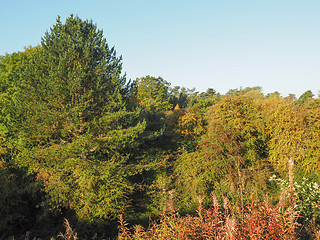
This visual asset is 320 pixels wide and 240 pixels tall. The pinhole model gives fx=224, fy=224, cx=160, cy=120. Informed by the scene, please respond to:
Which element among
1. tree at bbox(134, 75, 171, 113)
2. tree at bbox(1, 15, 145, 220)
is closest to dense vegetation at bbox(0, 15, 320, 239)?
tree at bbox(1, 15, 145, 220)

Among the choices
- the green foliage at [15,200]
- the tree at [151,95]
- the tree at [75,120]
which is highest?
the tree at [151,95]

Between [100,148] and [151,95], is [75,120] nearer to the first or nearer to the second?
[100,148]

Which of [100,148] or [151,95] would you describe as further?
[151,95]

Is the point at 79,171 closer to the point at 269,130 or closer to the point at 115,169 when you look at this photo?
the point at 115,169

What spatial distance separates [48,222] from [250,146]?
51.2 ft

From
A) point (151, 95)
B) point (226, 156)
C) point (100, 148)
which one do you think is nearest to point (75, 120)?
point (100, 148)

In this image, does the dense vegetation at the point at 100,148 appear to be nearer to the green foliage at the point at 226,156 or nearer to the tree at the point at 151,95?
the green foliage at the point at 226,156

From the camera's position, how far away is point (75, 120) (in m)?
13.1

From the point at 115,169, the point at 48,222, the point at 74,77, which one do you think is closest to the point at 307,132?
the point at 115,169

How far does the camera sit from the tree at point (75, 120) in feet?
43.4

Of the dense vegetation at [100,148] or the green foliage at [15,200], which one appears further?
the green foliage at [15,200]

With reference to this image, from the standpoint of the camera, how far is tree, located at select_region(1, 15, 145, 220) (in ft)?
43.4

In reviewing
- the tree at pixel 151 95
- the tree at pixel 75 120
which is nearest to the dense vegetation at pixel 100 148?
the tree at pixel 75 120

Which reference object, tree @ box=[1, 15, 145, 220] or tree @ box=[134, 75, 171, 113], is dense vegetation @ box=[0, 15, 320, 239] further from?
tree @ box=[134, 75, 171, 113]
